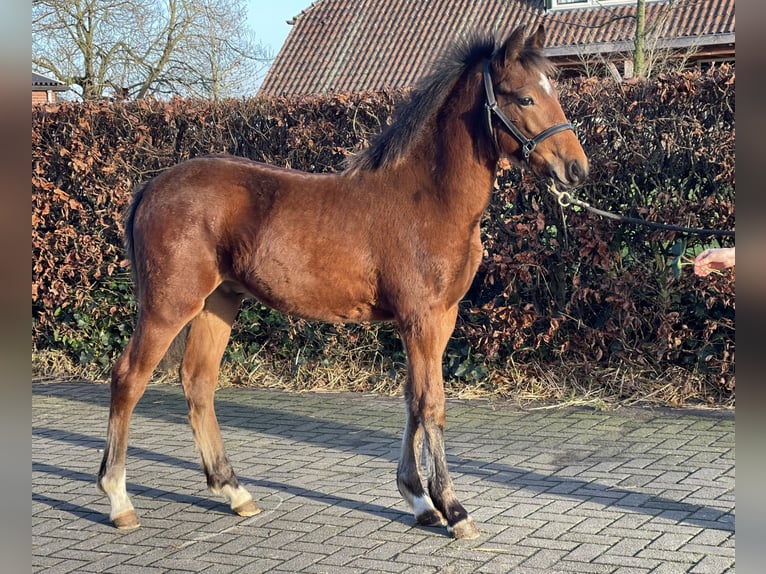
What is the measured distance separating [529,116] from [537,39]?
0.48 m

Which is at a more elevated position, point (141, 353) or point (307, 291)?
point (307, 291)

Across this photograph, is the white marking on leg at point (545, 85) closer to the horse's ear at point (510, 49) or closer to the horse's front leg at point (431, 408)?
the horse's ear at point (510, 49)

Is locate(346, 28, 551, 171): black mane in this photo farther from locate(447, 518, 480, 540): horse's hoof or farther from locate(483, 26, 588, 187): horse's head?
locate(447, 518, 480, 540): horse's hoof

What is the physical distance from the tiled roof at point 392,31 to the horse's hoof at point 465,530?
17417mm

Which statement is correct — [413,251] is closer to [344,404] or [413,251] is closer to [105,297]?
[344,404]

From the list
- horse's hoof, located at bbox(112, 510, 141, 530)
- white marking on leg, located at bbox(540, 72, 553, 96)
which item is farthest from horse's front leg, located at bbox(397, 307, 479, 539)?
horse's hoof, located at bbox(112, 510, 141, 530)

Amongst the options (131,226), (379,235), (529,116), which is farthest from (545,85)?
(131,226)

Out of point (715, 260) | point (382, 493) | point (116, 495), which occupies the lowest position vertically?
point (382, 493)

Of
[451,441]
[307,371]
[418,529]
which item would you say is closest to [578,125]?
[451,441]

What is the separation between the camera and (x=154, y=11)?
2473 cm

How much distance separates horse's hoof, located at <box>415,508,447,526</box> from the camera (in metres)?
4.56

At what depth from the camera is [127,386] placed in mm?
4715

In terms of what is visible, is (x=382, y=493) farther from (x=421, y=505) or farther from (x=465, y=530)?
(x=465, y=530)

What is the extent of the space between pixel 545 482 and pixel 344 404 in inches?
107
